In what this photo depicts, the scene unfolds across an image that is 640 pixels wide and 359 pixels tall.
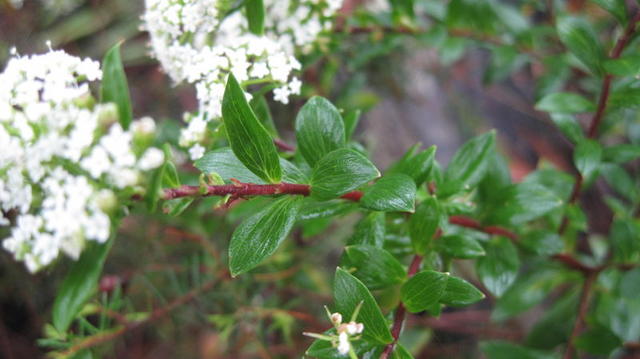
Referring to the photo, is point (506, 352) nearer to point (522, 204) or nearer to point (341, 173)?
point (522, 204)

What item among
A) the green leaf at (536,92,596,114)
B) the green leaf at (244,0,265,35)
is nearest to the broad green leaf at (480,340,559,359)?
the green leaf at (536,92,596,114)

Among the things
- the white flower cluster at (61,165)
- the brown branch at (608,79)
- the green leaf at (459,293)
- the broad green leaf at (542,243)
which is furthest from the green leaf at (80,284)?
the brown branch at (608,79)

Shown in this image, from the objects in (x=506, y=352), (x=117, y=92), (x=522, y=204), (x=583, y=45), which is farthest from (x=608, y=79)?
(x=117, y=92)

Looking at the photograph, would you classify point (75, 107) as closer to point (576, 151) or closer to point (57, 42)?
point (576, 151)

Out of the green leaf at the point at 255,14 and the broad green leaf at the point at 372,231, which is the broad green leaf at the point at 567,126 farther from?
the green leaf at the point at 255,14

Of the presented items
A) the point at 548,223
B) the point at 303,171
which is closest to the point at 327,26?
the point at 303,171

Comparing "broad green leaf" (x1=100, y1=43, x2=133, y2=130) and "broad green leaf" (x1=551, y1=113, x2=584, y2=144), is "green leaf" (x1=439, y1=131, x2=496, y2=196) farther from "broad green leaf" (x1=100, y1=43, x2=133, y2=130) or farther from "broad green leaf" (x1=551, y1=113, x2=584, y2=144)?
"broad green leaf" (x1=100, y1=43, x2=133, y2=130)
